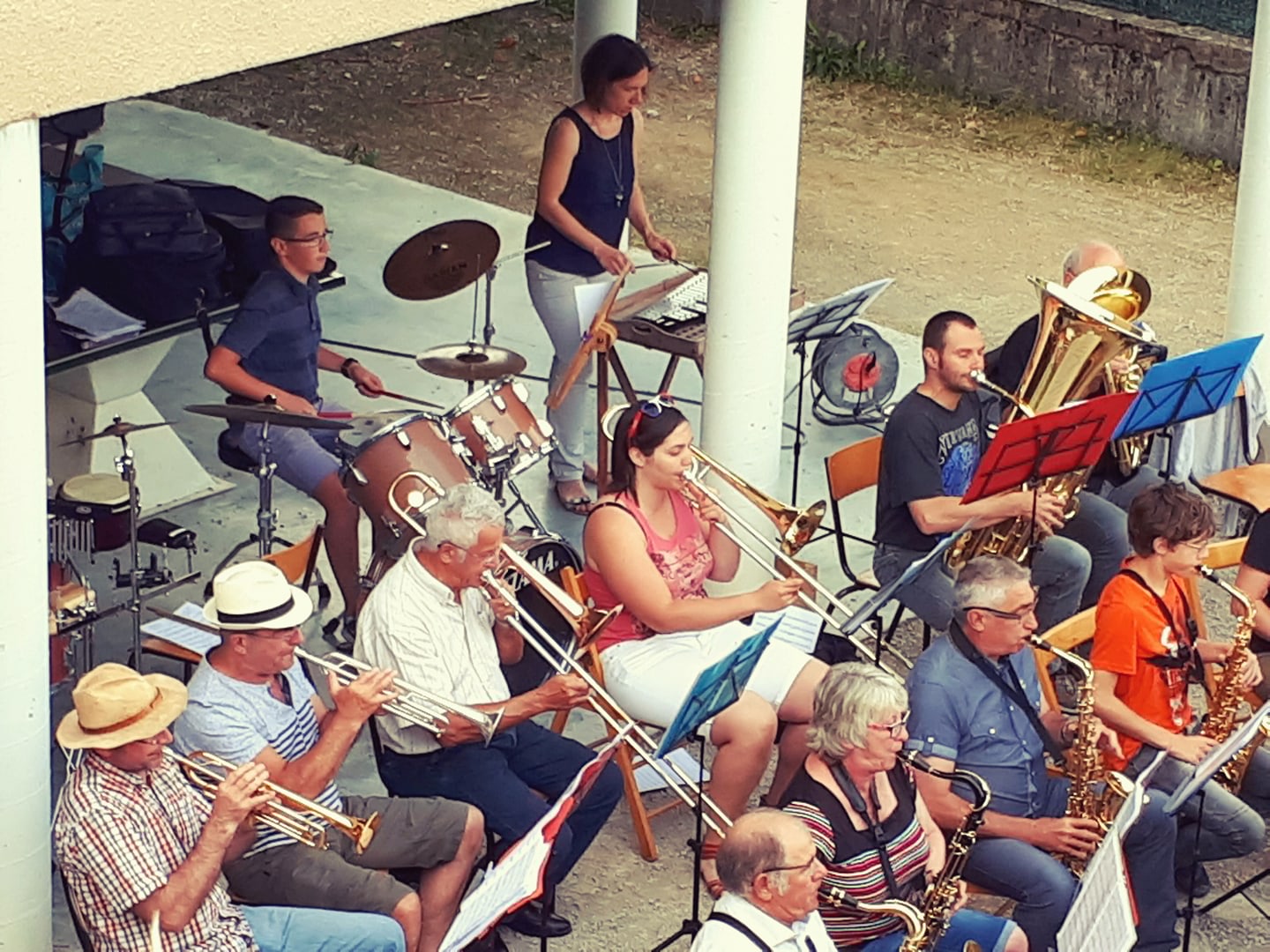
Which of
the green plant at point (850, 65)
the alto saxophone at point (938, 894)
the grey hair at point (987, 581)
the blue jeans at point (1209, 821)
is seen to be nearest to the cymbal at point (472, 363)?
the grey hair at point (987, 581)

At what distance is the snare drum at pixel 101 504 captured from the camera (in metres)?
7.14

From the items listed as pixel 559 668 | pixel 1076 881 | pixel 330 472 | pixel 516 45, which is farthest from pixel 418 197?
pixel 1076 881

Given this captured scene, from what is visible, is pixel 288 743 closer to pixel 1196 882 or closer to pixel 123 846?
pixel 123 846

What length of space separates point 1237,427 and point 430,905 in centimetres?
389

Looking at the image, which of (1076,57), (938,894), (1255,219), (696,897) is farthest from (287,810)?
(1076,57)

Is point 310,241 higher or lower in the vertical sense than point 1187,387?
higher

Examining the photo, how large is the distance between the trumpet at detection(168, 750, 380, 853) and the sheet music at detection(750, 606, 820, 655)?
1.70 m

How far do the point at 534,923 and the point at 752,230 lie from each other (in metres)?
2.41

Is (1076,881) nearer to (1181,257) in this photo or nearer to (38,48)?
(38,48)

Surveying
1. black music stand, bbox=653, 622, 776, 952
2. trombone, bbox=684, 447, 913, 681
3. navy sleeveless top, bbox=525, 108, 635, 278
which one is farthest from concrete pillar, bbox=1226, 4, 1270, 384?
black music stand, bbox=653, 622, 776, 952

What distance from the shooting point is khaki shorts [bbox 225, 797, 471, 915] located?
5.45m

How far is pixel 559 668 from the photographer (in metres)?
6.25

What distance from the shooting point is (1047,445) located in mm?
6488

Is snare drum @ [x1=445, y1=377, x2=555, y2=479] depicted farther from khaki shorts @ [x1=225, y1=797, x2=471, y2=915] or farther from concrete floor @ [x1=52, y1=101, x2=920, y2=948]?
khaki shorts @ [x1=225, y1=797, x2=471, y2=915]
